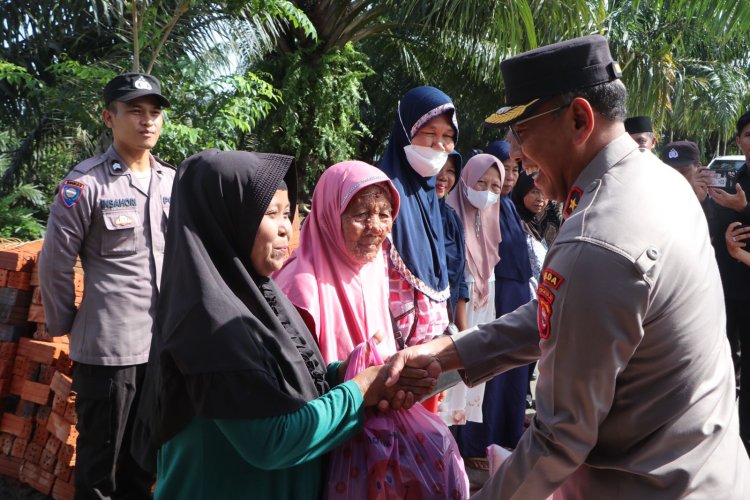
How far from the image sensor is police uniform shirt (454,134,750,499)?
4.21ft

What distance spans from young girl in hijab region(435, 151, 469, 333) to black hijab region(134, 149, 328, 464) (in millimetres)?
2145

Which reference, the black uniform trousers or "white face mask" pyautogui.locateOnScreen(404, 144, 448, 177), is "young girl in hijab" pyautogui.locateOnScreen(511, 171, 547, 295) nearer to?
"white face mask" pyautogui.locateOnScreen(404, 144, 448, 177)

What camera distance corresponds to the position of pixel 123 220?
3113 mm

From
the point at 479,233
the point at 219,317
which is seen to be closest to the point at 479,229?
the point at 479,233

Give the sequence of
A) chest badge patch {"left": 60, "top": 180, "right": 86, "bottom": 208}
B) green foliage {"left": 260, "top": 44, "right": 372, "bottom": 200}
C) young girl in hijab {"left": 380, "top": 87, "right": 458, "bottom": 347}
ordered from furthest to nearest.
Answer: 1. green foliage {"left": 260, "top": 44, "right": 372, "bottom": 200}
2. young girl in hijab {"left": 380, "top": 87, "right": 458, "bottom": 347}
3. chest badge patch {"left": 60, "top": 180, "right": 86, "bottom": 208}

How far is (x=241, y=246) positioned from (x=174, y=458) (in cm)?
52

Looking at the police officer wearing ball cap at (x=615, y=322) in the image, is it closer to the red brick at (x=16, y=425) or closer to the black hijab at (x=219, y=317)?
the black hijab at (x=219, y=317)

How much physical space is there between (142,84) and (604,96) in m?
2.55

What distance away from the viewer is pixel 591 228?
1322mm

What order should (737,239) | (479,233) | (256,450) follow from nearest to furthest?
(256,450), (737,239), (479,233)

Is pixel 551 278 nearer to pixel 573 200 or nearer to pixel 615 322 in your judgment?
pixel 615 322

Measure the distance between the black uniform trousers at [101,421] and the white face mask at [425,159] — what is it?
167 centimetres

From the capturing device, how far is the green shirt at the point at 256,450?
1482 mm

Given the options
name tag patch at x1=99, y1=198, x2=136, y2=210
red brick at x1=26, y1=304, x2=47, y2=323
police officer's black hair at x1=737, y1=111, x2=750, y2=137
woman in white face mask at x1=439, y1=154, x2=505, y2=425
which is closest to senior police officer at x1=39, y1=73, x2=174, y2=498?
name tag patch at x1=99, y1=198, x2=136, y2=210
